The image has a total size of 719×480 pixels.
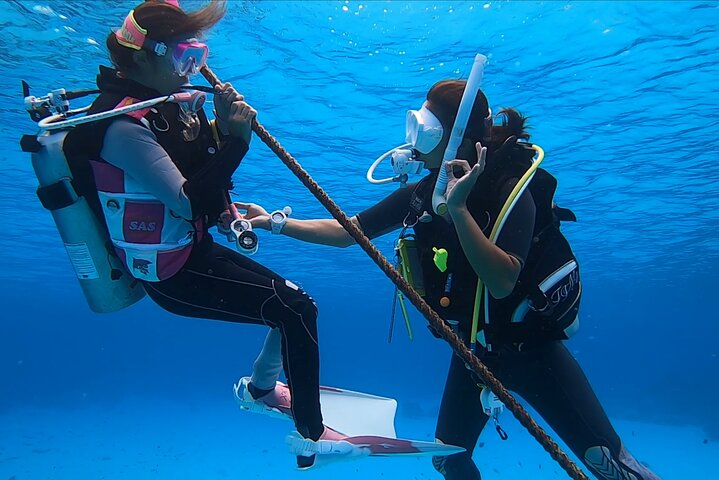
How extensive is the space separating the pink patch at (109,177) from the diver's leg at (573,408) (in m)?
3.71

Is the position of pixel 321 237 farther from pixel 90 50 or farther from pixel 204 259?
pixel 90 50

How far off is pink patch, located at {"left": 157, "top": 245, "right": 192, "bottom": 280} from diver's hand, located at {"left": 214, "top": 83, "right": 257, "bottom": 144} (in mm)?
1029

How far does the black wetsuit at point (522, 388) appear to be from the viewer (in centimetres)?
403

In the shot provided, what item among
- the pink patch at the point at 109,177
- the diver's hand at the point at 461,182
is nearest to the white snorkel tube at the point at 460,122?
the diver's hand at the point at 461,182

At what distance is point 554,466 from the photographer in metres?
22.8

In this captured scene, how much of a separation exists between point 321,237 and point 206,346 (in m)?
196

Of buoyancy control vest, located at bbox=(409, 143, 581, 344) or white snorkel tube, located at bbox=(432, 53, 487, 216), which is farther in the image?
buoyancy control vest, located at bbox=(409, 143, 581, 344)

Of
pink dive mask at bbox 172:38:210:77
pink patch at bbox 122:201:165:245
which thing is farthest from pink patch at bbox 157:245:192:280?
pink dive mask at bbox 172:38:210:77

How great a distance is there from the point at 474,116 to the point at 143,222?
2853 millimetres

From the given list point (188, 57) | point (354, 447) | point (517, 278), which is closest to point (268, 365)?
point (354, 447)

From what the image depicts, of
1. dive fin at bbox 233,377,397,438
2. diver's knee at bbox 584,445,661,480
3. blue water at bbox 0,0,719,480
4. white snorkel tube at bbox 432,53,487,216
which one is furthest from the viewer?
blue water at bbox 0,0,719,480

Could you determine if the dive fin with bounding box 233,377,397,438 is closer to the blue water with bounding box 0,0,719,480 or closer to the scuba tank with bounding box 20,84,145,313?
the scuba tank with bounding box 20,84,145,313

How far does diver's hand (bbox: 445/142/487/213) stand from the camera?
336 centimetres

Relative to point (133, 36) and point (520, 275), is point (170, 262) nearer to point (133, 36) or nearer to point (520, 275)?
point (133, 36)
